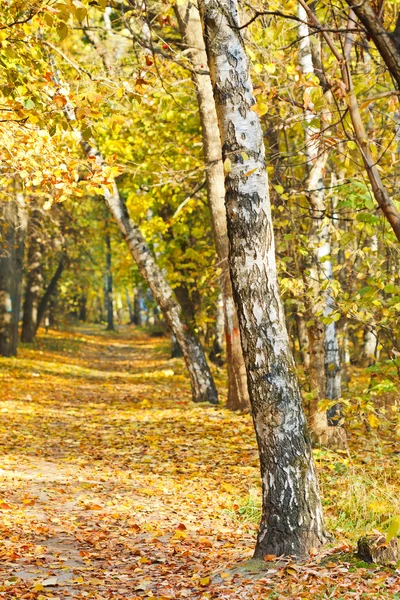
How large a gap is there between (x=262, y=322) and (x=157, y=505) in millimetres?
3493

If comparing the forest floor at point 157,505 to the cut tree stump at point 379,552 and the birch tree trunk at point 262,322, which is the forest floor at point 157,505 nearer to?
the cut tree stump at point 379,552

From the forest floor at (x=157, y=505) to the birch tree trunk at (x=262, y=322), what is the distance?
35 centimetres

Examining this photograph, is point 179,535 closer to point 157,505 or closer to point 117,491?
point 157,505

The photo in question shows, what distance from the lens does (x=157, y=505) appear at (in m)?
7.48

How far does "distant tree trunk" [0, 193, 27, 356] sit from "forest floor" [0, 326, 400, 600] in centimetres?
591

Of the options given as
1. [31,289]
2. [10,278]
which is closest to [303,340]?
[10,278]

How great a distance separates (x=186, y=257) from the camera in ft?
57.5

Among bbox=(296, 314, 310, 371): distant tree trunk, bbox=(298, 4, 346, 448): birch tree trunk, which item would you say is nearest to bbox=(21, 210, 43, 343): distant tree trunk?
bbox=(296, 314, 310, 371): distant tree trunk

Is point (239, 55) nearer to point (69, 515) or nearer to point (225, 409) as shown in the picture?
point (69, 515)

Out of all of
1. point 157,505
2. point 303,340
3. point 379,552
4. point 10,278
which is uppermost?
point 10,278

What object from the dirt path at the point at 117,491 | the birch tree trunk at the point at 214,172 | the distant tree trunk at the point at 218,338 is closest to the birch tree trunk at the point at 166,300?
the dirt path at the point at 117,491

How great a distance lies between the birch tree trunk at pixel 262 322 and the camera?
490cm

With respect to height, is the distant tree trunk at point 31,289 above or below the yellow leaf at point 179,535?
above

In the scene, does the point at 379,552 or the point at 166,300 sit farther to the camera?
the point at 166,300
